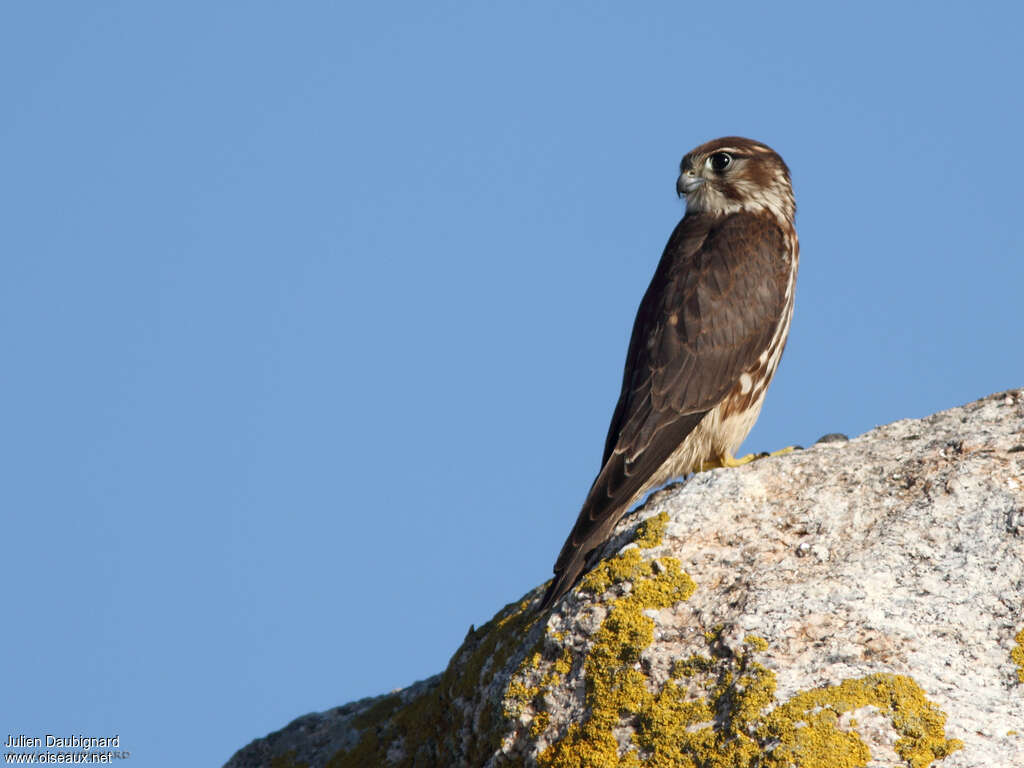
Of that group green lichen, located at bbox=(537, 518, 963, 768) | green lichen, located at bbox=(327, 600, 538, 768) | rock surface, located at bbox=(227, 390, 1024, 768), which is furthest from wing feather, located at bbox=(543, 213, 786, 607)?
green lichen, located at bbox=(537, 518, 963, 768)

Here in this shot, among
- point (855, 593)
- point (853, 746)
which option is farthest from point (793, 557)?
point (853, 746)

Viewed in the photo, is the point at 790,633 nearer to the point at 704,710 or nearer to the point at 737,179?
the point at 704,710

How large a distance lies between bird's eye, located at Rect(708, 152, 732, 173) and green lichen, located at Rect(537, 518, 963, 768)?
3248 millimetres

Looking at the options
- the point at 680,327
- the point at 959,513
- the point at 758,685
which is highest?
the point at 680,327

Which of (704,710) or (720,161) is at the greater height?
(720,161)

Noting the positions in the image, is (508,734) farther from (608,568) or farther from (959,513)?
(959,513)

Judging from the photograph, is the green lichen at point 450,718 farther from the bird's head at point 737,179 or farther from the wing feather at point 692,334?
the bird's head at point 737,179

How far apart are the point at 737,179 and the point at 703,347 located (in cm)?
131

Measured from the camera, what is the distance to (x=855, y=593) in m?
2.90

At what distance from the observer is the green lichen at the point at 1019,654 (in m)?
2.62

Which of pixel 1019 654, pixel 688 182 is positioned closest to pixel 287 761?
pixel 1019 654

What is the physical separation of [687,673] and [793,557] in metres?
0.50

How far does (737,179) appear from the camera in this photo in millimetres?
5852

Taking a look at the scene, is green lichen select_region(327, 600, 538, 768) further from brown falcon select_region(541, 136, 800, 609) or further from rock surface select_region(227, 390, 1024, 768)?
brown falcon select_region(541, 136, 800, 609)
